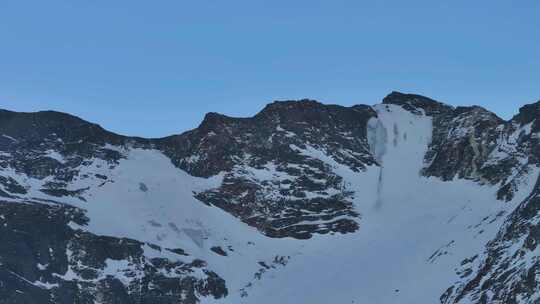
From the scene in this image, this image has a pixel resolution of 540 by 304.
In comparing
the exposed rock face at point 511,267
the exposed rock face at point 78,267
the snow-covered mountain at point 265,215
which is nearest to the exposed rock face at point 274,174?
the snow-covered mountain at point 265,215

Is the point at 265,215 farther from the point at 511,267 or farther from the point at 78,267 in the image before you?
the point at 511,267

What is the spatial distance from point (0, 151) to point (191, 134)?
117 ft

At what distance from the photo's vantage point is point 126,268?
149000mm

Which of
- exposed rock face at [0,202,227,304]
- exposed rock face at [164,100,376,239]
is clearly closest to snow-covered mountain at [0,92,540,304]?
exposed rock face at [0,202,227,304]

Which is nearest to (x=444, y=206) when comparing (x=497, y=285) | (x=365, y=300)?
(x=365, y=300)

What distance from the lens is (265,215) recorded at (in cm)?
17325

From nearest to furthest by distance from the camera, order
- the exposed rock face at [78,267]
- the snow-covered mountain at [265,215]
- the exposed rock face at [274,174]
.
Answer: the snow-covered mountain at [265,215], the exposed rock face at [78,267], the exposed rock face at [274,174]

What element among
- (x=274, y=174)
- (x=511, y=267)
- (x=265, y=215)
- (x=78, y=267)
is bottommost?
(x=511, y=267)

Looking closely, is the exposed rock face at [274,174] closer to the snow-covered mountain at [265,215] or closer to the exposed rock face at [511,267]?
the snow-covered mountain at [265,215]

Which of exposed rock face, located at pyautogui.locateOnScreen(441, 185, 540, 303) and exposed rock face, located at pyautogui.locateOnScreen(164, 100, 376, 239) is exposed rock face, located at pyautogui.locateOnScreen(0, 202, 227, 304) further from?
exposed rock face, located at pyautogui.locateOnScreen(441, 185, 540, 303)

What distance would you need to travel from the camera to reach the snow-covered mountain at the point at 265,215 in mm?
140000

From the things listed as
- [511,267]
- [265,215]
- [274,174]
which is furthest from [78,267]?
[511,267]

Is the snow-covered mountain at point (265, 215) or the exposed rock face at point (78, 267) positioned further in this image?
the exposed rock face at point (78, 267)

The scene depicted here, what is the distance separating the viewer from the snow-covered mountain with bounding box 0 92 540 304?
14000 cm
